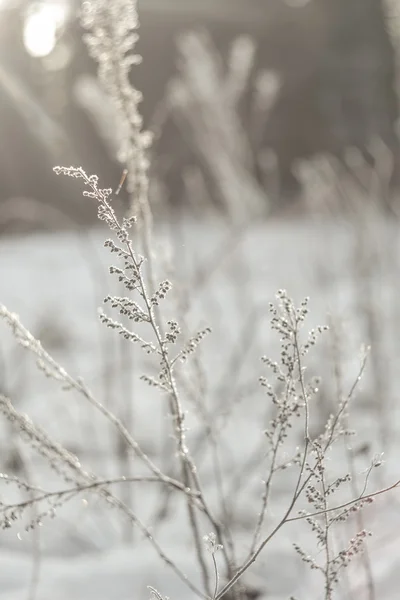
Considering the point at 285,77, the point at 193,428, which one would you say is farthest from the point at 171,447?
the point at 285,77

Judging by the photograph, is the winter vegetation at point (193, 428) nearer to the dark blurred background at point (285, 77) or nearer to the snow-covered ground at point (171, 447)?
the snow-covered ground at point (171, 447)

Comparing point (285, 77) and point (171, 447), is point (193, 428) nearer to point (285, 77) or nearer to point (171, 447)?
point (171, 447)

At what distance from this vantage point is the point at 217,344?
3916mm

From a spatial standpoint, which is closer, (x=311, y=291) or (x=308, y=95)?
(x=311, y=291)

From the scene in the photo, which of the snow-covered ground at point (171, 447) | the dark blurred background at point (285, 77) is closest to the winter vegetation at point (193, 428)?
the snow-covered ground at point (171, 447)

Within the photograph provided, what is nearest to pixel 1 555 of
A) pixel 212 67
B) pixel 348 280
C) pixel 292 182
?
pixel 212 67

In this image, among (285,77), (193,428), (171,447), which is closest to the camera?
(193,428)

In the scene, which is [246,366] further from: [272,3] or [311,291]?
[272,3]

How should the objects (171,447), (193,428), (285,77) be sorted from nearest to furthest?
(193,428), (171,447), (285,77)

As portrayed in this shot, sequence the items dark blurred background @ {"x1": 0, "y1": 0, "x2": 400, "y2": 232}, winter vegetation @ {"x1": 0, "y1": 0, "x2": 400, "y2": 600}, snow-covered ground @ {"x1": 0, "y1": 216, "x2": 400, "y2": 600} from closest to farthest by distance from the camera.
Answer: winter vegetation @ {"x1": 0, "y1": 0, "x2": 400, "y2": 600} < snow-covered ground @ {"x1": 0, "y1": 216, "x2": 400, "y2": 600} < dark blurred background @ {"x1": 0, "y1": 0, "x2": 400, "y2": 232}

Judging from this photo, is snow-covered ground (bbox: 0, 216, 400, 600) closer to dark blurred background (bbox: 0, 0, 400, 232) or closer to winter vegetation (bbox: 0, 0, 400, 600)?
winter vegetation (bbox: 0, 0, 400, 600)

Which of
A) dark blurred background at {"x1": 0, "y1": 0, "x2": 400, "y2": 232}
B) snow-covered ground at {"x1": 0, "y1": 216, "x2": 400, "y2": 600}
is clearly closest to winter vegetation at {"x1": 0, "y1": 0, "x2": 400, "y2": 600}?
snow-covered ground at {"x1": 0, "y1": 216, "x2": 400, "y2": 600}

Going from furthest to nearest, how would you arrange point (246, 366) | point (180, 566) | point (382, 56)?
point (382, 56)
point (246, 366)
point (180, 566)

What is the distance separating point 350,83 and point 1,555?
432 inches
